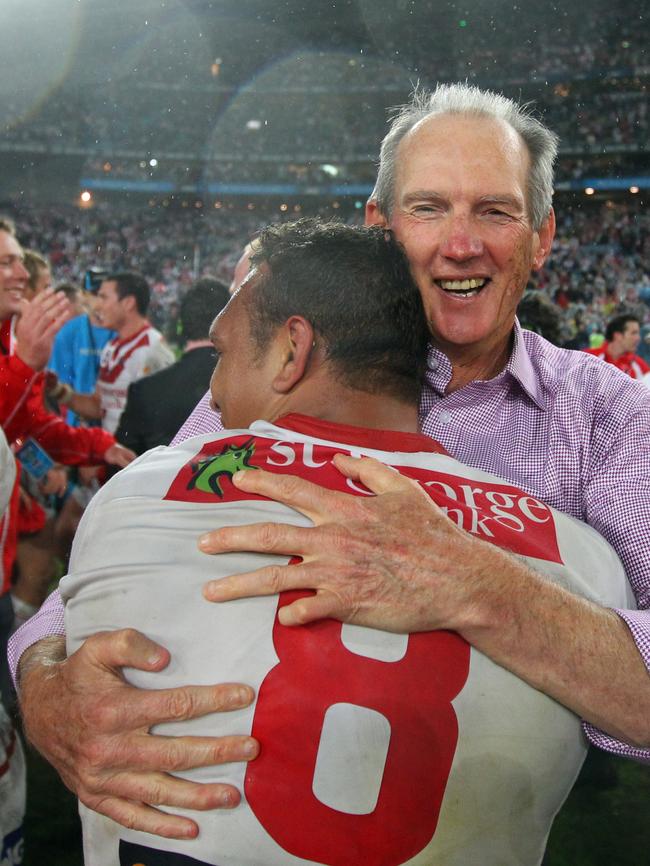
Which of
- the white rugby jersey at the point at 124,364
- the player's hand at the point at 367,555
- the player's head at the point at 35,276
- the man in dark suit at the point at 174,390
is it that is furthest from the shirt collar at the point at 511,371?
the player's head at the point at 35,276

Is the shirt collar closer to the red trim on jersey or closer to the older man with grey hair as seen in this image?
the older man with grey hair

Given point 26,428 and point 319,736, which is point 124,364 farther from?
point 319,736

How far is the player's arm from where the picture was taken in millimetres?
747

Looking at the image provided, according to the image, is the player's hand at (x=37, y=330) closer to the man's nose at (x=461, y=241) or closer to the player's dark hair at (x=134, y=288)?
the player's dark hair at (x=134, y=288)

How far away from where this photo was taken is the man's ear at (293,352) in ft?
3.03

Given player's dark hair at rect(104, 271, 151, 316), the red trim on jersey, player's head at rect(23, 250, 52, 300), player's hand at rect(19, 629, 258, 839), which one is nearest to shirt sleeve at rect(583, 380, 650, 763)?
the red trim on jersey

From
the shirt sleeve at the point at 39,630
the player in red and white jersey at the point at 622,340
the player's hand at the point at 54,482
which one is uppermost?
the shirt sleeve at the point at 39,630

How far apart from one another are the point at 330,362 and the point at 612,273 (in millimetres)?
4629

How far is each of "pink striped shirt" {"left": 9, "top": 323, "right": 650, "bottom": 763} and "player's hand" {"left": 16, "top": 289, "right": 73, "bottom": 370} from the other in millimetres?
882

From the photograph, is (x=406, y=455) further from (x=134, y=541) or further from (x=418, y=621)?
(x=134, y=541)

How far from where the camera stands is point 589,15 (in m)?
2.99

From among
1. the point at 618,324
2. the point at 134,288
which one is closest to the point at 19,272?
the point at 134,288

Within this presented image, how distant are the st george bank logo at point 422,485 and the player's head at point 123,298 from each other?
272cm

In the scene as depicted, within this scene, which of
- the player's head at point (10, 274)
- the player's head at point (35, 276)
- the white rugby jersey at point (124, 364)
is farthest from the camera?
the player's head at point (35, 276)
